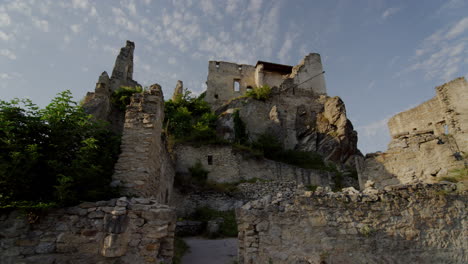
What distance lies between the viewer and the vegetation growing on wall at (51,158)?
4.34 metres

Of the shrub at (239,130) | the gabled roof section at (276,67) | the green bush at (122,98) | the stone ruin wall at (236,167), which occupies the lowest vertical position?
the stone ruin wall at (236,167)

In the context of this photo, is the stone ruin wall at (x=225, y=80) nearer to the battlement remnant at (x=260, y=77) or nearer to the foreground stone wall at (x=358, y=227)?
the battlement remnant at (x=260, y=77)

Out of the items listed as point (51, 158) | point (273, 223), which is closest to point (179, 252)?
point (273, 223)

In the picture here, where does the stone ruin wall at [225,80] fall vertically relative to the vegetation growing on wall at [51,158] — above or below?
above

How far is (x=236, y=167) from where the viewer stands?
55.2 ft

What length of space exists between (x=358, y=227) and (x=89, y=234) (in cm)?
550

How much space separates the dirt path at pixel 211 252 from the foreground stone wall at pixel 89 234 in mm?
A: 2087

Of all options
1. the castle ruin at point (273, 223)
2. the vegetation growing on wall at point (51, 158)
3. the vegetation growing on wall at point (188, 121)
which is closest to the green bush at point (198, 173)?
the vegetation growing on wall at point (188, 121)

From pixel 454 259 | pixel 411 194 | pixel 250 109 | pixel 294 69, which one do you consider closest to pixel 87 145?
pixel 411 194

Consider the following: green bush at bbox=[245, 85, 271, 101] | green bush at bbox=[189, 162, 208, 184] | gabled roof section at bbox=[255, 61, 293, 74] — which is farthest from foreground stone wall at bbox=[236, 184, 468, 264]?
gabled roof section at bbox=[255, 61, 293, 74]

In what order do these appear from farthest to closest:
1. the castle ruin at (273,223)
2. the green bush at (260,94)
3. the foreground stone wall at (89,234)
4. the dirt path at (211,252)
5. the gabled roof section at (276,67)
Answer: the gabled roof section at (276,67) < the green bush at (260,94) < the dirt path at (211,252) < the castle ruin at (273,223) < the foreground stone wall at (89,234)

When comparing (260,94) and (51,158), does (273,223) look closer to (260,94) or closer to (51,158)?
(51,158)

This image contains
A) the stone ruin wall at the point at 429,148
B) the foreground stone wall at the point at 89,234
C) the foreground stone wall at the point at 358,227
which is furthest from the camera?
the stone ruin wall at the point at 429,148

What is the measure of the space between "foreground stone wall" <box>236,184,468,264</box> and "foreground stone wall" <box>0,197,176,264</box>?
1937 mm
